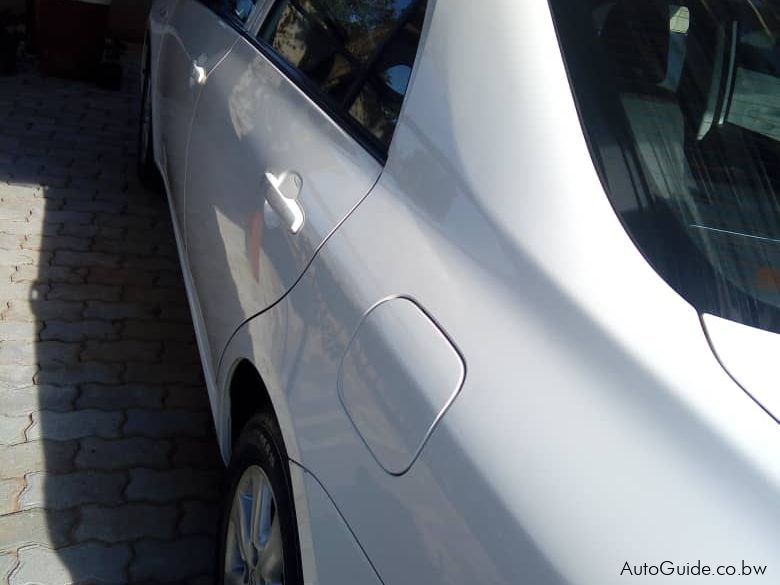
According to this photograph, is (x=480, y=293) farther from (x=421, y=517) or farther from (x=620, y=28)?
(x=620, y=28)

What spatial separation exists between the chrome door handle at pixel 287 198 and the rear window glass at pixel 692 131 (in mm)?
610

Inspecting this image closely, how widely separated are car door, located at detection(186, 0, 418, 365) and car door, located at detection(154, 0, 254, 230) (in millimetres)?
225

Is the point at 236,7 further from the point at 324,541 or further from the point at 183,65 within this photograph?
the point at 324,541

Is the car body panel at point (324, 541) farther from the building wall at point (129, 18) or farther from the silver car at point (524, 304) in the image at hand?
the building wall at point (129, 18)

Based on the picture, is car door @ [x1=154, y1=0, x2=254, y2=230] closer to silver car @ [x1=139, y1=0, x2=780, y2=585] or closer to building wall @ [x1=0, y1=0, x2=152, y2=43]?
silver car @ [x1=139, y1=0, x2=780, y2=585]

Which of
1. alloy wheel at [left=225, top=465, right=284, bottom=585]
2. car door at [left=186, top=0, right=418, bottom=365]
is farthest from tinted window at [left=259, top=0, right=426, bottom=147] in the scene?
alloy wheel at [left=225, top=465, right=284, bottom=585]

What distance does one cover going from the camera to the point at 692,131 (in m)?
1.31

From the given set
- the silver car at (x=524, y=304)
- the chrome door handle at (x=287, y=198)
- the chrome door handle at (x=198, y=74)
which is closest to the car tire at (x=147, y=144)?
the chrome door handle at (x=198, y=74)

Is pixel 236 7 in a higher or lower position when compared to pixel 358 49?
lower

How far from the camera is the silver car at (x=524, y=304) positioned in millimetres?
979

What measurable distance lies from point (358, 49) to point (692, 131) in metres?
0.87

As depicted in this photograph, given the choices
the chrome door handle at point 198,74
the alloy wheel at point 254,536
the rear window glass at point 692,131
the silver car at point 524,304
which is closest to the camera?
the silver car at point 524,304

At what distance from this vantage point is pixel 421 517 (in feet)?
3.73

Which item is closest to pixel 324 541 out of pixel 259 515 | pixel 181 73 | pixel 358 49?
pixel 259 515
